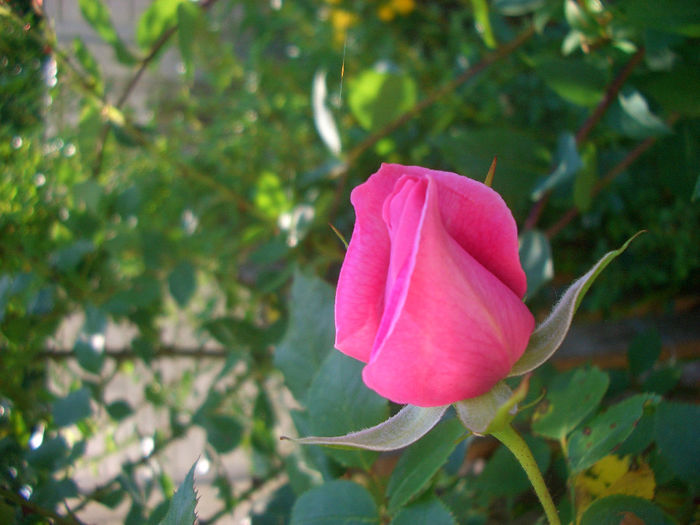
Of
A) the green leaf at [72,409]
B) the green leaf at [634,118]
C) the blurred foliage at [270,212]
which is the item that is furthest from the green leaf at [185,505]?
the green leaf at [634,118]

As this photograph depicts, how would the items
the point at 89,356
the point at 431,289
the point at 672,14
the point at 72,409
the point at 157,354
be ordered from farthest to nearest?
the point at 157,354, the point at 89,356, the point at 72,409, the point at 672,14, the point at 431,289

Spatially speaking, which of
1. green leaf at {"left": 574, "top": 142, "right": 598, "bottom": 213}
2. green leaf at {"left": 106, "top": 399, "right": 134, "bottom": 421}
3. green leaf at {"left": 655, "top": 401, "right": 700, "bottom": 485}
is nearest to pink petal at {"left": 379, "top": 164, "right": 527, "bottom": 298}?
green leaf at {"left": 655, "top": 401, "right": 700, "bottom": 485}

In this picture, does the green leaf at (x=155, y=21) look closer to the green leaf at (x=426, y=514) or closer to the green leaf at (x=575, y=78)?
the green leaf at (x=575, y=78)

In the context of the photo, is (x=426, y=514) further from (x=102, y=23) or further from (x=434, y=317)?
(x=102, y=23)

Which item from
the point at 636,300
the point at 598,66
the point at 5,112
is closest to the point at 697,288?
the point at 636,300

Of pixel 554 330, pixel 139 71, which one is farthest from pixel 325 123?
pixel 554 330

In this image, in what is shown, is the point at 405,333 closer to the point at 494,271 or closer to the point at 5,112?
the point at 494,271
